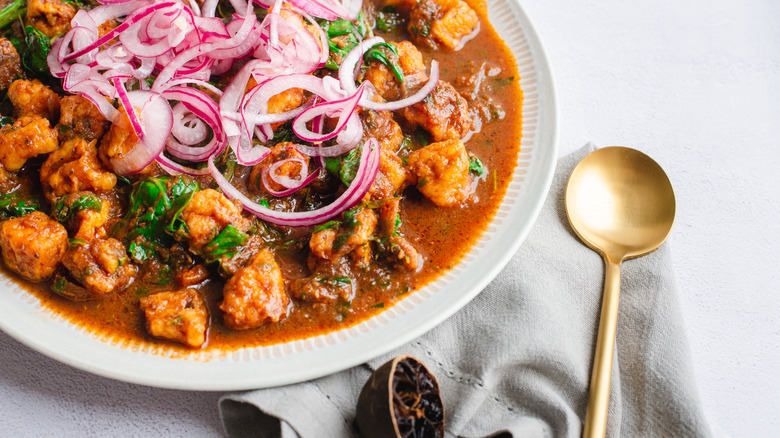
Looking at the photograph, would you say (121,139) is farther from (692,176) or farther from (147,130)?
(692,176)

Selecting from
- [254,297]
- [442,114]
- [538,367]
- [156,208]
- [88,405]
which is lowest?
[88,405]

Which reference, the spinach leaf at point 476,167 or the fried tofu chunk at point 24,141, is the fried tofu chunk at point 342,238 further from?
the fried tofu chunk at point 24,141

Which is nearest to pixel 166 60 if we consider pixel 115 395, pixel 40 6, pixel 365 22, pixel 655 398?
pixel 40 6

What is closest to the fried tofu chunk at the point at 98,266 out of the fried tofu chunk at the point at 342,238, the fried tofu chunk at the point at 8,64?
the fried tofu chunk at the point at 342,238

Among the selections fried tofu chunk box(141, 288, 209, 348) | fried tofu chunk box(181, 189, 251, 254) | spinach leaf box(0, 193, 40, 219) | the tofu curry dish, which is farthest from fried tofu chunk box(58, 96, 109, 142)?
fried tofu chunk box(141, 288, 209, 348)

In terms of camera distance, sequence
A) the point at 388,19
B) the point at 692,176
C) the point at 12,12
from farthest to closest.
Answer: the point at 388,19 → the point at 692,176 → the point at 12,12

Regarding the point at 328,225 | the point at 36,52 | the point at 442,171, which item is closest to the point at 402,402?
the point at 328,225
